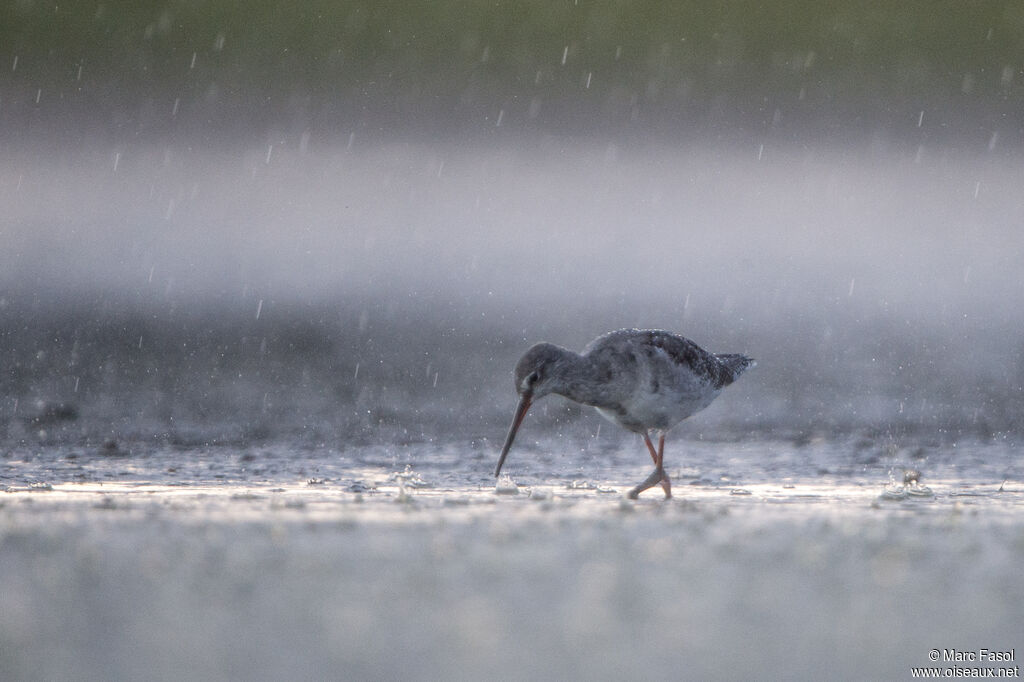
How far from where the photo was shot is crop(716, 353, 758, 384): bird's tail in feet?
28.8

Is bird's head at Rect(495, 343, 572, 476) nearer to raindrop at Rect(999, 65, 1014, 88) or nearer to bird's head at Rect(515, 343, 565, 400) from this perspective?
bird's head at Rect(515, 343, 565, 400)

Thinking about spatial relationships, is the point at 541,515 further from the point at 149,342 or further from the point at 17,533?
the point at 149,342

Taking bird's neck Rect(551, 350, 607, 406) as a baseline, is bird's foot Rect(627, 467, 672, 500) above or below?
below

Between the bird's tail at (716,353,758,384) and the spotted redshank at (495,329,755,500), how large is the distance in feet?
1.78

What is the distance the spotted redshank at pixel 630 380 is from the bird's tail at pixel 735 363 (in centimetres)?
54

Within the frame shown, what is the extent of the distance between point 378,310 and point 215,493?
6097 mm

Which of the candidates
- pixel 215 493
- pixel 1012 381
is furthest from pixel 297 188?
pixel 215 493

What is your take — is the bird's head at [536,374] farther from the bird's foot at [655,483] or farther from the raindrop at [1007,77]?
the raindrop at [1007,77]

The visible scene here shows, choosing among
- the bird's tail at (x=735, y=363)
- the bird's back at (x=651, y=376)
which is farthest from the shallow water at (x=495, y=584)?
the bird's tail at (x=735, y=363)

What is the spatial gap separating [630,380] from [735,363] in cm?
150

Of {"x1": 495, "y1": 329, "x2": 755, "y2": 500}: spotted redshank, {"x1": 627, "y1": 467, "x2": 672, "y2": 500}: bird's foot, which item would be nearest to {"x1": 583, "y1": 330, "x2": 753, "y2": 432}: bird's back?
{"x1": 495, "y1": 329, "x2": 755, "y2": 500}: spotted redshank

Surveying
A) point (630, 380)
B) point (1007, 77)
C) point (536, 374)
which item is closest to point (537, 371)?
point (536, 374)

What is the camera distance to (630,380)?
7629mm

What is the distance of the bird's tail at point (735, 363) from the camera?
879 centimetres
